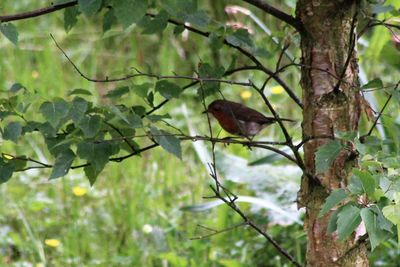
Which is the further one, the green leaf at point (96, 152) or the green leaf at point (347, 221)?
the green leaf at point (96, 152)

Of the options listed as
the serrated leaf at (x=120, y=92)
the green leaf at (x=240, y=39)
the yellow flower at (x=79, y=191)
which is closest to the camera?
the serrated leaf at (x=120, y=92)

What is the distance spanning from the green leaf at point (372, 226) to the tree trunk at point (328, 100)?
13.2 inches

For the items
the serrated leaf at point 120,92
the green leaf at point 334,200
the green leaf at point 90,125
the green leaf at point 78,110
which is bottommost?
the green leaf at point 334,200

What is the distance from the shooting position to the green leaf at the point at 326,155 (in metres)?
1.74

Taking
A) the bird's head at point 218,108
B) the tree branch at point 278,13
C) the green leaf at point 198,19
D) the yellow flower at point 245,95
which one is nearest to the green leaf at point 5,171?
the green leaf at point 198,19

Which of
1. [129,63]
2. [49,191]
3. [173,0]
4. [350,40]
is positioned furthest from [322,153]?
[129,63]

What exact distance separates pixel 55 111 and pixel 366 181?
2.02 ft

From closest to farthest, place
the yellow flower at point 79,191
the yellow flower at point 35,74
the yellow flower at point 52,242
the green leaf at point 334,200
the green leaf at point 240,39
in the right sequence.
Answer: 1. the green leaf at point 334,200
2. the green leaf at point 240,39
3. the yellow flower at point 52,242
4. the yellow flower at point 79,191
5. the yellow flower at point 35,74

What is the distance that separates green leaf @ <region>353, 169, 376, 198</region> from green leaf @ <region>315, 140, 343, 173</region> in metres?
0.15

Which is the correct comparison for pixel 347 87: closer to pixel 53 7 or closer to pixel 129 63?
pixel 53 7

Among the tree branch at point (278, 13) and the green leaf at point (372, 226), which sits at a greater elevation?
the tree branch at point (278, 13)

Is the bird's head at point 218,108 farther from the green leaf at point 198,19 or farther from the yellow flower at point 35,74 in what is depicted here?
the yellow flower at point 35,74

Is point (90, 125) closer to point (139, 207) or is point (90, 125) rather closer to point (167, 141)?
point (167, 141)

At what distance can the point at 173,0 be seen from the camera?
161 cm
